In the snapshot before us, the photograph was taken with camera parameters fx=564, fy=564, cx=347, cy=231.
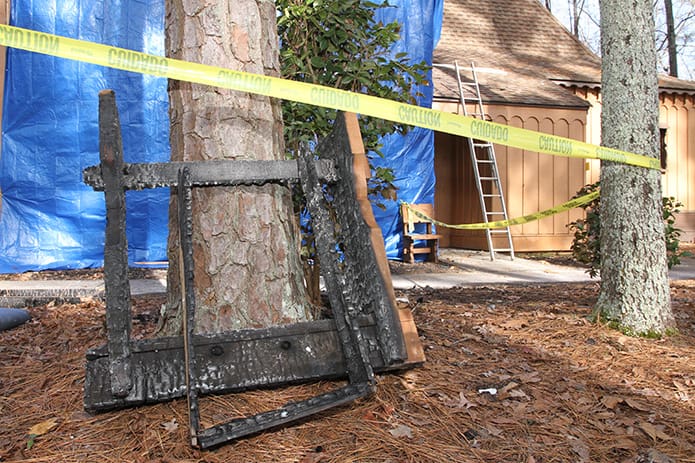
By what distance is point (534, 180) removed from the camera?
11.0m

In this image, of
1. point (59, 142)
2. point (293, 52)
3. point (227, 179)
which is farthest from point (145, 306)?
point (59, 142)

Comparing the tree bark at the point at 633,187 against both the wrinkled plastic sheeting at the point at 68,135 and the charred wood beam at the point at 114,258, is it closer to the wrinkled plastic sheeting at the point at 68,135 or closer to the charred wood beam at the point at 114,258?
the charred wood beam at the point at 114,258

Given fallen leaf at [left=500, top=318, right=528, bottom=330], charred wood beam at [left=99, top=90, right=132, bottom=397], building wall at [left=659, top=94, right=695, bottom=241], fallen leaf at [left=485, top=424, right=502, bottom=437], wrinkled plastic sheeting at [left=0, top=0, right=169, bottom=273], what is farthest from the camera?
building wall at [left=659, top=94, right=695, bottom=241]

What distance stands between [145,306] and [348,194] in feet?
9.65

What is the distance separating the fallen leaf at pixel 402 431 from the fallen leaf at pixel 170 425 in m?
0.77

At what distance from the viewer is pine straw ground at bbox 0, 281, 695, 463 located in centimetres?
195

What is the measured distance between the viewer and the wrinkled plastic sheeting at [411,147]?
881cm

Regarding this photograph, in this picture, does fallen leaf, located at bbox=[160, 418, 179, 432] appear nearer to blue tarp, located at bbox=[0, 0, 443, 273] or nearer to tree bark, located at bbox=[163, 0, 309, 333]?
tree bark, located at bbox=[163, 0, 309, 333]

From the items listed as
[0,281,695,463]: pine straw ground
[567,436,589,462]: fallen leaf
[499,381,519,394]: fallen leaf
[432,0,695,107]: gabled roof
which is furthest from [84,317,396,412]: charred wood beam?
[432,0,695,107]: gabled roof

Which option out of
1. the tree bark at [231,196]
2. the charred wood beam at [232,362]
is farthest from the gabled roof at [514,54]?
the charred wood beam at [232,362]

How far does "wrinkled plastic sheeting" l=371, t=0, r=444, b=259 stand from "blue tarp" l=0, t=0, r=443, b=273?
3.39m

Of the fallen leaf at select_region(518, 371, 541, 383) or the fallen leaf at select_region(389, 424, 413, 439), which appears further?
the fallen leaf at select_region(518, 371, 541, 383)

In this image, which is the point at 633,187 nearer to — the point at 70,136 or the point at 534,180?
the point at 70,136

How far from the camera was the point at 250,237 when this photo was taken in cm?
246
